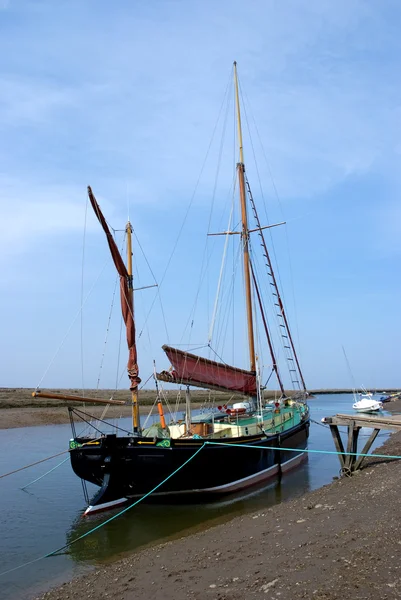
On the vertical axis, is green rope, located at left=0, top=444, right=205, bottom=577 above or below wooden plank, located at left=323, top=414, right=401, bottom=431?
below

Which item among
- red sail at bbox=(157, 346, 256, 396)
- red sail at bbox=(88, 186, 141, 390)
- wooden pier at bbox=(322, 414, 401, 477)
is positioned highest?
red sail at bbox=(88, 186, 141, 390)

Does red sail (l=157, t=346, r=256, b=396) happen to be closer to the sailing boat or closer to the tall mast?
the sailing boat

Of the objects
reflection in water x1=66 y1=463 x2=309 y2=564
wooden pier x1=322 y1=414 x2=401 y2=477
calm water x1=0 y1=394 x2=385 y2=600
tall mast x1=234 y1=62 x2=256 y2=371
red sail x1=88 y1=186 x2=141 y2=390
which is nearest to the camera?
calm water x1=0 y1=394 x2=385 y2=600

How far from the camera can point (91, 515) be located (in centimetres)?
1702

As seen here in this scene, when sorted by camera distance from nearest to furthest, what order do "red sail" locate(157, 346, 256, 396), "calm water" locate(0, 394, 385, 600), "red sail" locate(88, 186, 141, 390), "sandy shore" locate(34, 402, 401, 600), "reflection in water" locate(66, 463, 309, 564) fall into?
"sandy shore" locate(34, 402, 401, 600), "calm water" locate(0, 394, 385, 600), "reflection in water" locate(66, 463, 309, 564), "red sail" locate(157, 346, 256, 396), "red sail" locate(88, 186, 141, 390)

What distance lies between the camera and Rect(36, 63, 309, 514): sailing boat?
58.7 feet

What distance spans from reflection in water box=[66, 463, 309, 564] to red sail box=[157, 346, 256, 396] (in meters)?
4.83

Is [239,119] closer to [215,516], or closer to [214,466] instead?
[214,466]

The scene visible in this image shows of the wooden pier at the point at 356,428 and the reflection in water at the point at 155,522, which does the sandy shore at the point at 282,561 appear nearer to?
the reflection in water at the point at 155,522

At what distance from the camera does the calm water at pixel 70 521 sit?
40.0ft

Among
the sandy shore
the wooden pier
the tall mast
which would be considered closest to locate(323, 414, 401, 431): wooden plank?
the wooden pier

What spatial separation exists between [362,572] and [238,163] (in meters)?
28.2

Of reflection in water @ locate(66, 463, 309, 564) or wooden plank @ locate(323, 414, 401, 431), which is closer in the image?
reflection in water @ locate(66, 463, 309, 564)

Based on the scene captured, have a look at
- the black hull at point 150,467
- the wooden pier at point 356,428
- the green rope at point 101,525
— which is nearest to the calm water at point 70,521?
the green rope at point 101,525
